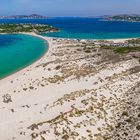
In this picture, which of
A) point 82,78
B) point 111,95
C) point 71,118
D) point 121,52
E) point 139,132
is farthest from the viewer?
point 121,52

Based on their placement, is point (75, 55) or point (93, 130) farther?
point (75, 55)

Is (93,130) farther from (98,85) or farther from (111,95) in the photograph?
(98,85)

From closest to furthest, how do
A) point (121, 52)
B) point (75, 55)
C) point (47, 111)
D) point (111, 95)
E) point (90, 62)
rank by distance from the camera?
point (47, 111)
point (111, 95)
point (90, 62)
point (121, 52)
point (75, 55)

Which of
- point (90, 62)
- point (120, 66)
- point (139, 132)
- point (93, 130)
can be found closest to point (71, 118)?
point (93, 130)

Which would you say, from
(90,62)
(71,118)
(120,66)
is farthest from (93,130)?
(90,62)

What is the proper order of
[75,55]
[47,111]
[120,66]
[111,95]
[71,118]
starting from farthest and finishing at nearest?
[75,55] → [120,66] → [111,95] → [47,111] → [71,118]

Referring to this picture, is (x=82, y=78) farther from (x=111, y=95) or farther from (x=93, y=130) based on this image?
(x=93, y=130)
